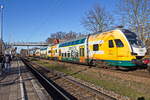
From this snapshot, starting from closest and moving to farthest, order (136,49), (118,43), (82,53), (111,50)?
(136,49) < (118,43) < (111,50) < (82,53)

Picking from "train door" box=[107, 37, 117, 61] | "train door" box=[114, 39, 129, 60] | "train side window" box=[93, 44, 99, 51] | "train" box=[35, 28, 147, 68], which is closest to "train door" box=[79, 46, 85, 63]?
"train" box=[35, 28, 147, 68]

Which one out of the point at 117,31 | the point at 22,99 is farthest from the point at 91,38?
the point at 22,99

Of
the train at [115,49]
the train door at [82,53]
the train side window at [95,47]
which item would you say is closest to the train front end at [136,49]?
the train at [115,49]

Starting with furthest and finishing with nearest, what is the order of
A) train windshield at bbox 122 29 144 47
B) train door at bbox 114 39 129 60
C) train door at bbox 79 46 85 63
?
train door at bbox 79 46 85 63
train windshield at bbox 122 29 144 47
train door at bbox 114 39 129 60

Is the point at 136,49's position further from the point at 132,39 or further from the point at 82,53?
the point at 82,53

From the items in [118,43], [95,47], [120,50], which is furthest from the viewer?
[95,47]

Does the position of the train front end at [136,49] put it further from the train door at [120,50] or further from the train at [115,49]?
the train door at [120,50]

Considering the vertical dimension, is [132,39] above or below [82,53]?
above

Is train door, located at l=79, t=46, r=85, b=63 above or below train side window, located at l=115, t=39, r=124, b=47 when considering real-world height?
below

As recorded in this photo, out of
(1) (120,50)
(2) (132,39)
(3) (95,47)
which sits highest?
(2) (132,39)

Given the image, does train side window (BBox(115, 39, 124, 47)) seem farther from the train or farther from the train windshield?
the train windshield

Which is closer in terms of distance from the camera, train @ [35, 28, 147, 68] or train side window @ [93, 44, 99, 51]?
train @ [35, 28, 147, 68]

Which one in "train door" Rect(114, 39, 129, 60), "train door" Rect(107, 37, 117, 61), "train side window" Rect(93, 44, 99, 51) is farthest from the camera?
"train side window" Rect(93, 44, 99, 51)

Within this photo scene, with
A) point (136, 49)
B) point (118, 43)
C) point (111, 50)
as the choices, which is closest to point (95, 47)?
point (111, 50)
